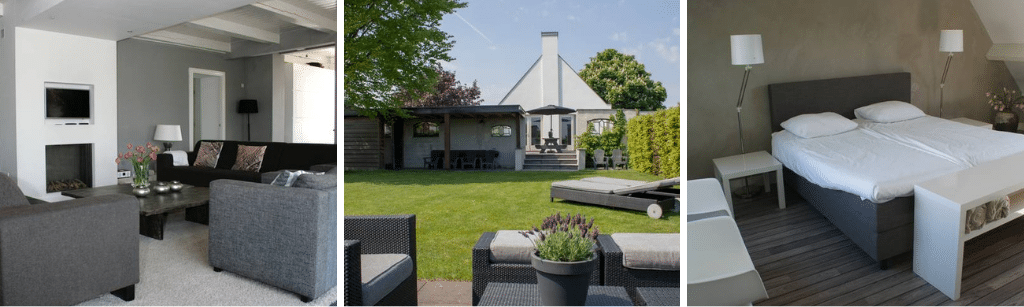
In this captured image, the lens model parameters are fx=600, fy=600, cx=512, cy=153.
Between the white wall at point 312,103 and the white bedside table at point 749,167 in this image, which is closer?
the white bedside table at point 749,167

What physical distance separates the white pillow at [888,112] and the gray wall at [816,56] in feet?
0.18

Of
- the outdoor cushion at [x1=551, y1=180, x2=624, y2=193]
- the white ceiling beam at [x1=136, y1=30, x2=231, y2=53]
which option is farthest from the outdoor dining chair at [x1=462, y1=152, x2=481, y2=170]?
the white ceiling beam at [x1=136, y1=30, x2=231, y2=53]

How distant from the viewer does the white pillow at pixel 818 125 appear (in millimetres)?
1730

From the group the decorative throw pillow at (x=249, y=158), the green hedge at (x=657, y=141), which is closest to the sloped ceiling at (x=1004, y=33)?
the green hedge at (x=657, y=141)

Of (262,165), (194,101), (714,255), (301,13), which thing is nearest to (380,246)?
(714,255)

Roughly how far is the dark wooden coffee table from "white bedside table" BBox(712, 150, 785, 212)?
327 cm

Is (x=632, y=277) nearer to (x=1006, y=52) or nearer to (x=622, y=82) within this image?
(x=622, y=82)

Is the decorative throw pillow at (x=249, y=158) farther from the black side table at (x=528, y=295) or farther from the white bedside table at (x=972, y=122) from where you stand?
the white bedside table at (x=972, y=122)

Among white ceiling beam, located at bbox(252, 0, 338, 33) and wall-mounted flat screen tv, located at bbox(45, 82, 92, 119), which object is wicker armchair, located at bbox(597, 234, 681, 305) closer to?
white ceiling beam, located at bbox(252, 0, 338, 33)

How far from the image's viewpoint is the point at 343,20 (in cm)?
238

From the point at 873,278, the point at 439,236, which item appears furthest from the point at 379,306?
the point at 873,278

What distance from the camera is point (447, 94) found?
7.11ft

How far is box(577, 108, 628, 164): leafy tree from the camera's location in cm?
215

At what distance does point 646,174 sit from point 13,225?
232 centimetres
